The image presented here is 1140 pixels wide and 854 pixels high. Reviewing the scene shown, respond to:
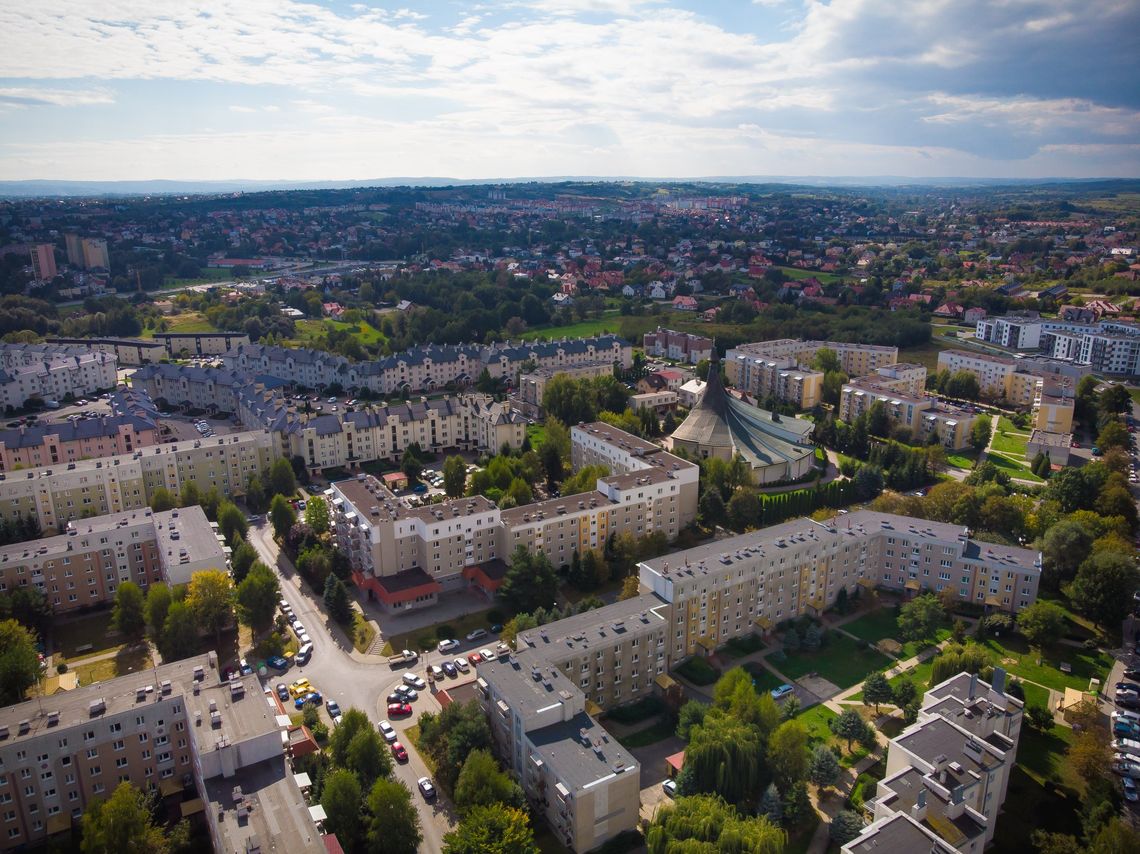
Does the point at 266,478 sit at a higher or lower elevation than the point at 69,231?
lower

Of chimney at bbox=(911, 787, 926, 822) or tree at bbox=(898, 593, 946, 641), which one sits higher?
chimney at bbox=(911, 787, 926, 822)

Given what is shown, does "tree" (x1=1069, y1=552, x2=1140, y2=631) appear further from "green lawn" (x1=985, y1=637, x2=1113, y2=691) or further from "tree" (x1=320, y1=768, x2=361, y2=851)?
"tree" (x1=320, y1=768, x2=361, y2=851)

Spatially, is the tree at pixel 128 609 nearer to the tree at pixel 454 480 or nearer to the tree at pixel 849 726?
the tree at pixel 454 480

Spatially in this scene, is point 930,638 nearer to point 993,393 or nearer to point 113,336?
point 993,393

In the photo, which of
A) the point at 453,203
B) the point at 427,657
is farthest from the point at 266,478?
the point at 453,203

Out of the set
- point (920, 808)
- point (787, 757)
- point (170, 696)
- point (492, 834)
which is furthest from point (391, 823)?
point (920, 808)

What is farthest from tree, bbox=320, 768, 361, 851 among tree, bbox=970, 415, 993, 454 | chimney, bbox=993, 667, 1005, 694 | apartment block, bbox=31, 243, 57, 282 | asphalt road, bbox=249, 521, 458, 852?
apartment block, bbox=31, 243, 57, 282
